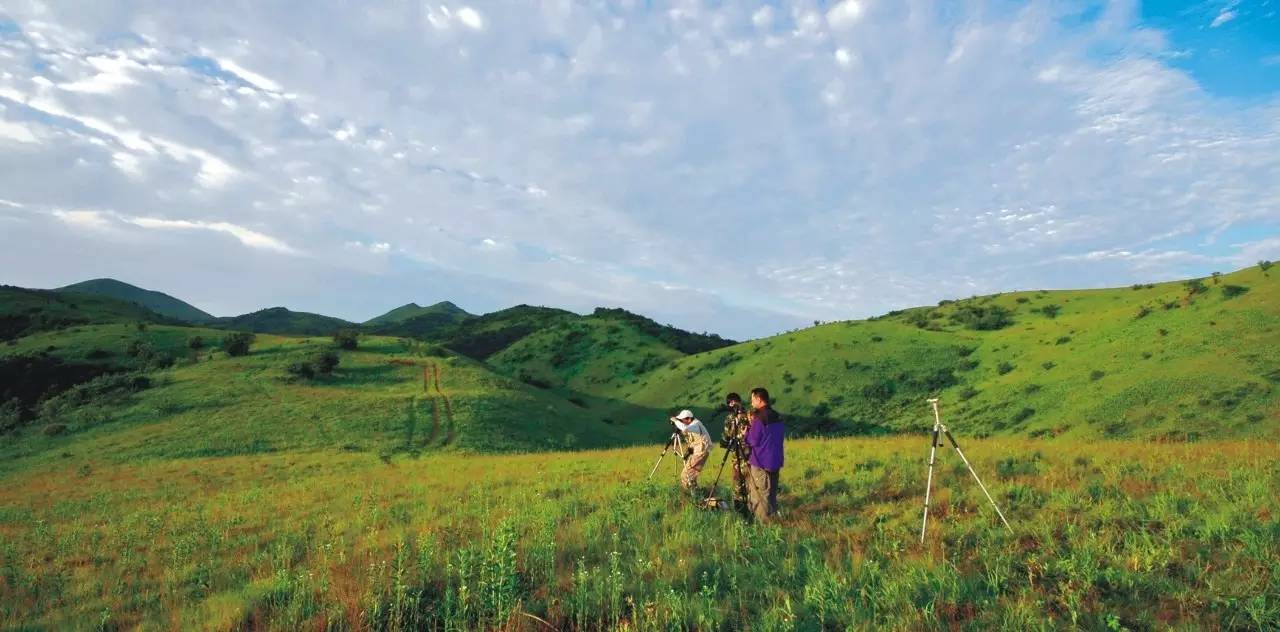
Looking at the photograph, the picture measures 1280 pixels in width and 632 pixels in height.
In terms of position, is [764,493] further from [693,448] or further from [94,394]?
[94,394]

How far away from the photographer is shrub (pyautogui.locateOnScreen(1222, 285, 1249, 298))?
160ft

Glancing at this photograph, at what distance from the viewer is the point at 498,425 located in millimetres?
48125

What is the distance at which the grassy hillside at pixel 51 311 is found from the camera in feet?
272

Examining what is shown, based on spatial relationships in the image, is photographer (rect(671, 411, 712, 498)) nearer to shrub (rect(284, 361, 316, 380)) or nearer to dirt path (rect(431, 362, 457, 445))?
dirt path (rect(431, 362, 457, 445))

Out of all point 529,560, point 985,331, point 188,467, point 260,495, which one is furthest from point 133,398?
point 985,331

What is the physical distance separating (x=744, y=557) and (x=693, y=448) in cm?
496

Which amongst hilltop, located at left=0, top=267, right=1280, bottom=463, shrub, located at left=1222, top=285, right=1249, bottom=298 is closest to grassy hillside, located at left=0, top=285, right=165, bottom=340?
hilltop, located at left=0, top=267, right=1280, bottom=463

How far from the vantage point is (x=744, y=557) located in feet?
25.4

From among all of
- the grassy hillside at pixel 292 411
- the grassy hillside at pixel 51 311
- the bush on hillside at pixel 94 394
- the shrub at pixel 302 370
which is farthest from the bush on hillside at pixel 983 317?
the grassy hillside at pixel 51 311

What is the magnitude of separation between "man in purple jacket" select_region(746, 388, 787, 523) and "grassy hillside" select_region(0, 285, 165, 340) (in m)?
105

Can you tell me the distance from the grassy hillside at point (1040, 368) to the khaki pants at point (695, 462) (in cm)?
2677

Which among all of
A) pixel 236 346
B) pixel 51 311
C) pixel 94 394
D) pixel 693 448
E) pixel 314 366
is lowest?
pixel 94 394

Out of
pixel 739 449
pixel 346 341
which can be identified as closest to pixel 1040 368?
pixel 739 449

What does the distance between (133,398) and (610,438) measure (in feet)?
135
